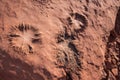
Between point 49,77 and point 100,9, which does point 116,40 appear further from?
point 49,77

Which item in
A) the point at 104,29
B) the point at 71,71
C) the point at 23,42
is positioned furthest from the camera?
the point at 104,29

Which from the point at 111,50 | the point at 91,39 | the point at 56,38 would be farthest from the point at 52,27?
the point at 111,50

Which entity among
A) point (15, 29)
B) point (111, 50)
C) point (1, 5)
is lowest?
point (111, 50)

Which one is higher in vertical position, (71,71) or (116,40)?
(116,40)

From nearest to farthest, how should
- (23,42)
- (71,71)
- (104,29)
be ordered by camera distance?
(23,42) < (71,71) < (104,29)
